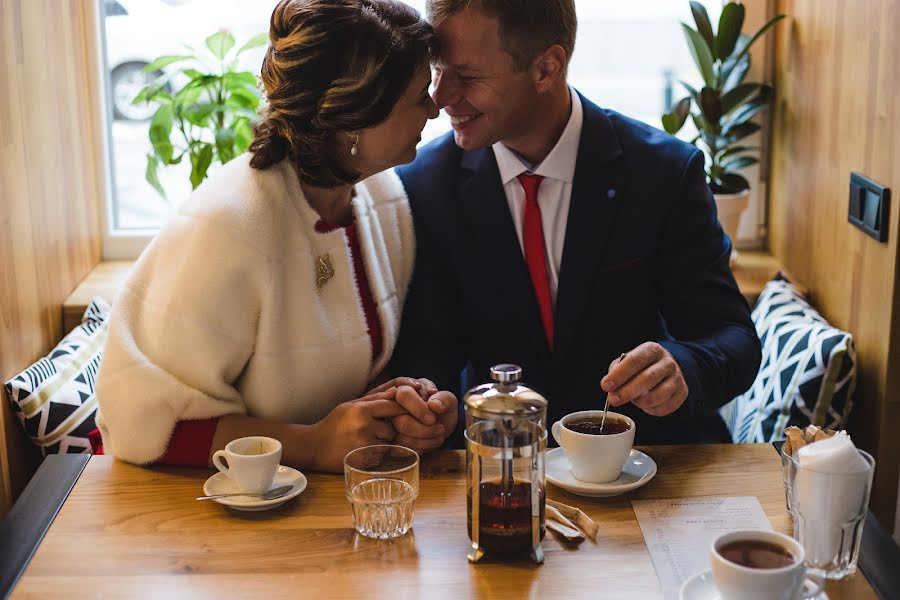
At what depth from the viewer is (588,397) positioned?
219cm

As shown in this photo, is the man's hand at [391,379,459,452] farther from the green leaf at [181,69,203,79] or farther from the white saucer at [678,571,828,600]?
the green leaf at [181,69,203,79]

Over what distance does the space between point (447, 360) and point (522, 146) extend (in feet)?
1.53

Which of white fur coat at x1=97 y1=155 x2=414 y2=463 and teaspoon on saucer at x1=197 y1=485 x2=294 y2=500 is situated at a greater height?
white fur coat at x1=97 y1=155 x2=414 y2=463

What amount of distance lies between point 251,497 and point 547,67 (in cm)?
106

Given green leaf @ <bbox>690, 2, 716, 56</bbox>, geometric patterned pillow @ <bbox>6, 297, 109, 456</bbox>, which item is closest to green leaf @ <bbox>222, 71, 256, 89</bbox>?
geometric patterned pillow @ <bbox>6, 297, 109, 456</bbox>

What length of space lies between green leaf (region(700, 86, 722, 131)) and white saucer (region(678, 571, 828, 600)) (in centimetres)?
179

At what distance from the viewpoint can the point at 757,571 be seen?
1.22m

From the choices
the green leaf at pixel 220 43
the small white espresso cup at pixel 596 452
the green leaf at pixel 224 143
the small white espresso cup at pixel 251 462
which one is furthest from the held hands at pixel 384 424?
the green leaf at pixel 220 43

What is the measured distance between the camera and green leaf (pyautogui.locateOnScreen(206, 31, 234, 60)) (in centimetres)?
295

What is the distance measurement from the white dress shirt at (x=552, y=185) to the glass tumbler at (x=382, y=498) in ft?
2.43

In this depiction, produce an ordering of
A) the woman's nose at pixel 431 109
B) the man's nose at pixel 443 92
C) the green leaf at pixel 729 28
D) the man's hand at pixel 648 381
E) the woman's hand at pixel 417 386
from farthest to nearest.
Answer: the green leaf at pixel 729 28 < the man's nose at pixel 443 92 < the woman's nose at pixel 431 109 < the woman's hand at pixel 417 386 < the man's hand at pixel 648 381

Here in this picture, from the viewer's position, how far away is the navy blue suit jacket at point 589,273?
213 centimetres

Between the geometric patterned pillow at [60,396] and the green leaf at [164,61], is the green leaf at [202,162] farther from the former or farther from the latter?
the geometric patterned pillow at [60,396]

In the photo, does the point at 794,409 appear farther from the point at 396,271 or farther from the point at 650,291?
the point at 396,271
